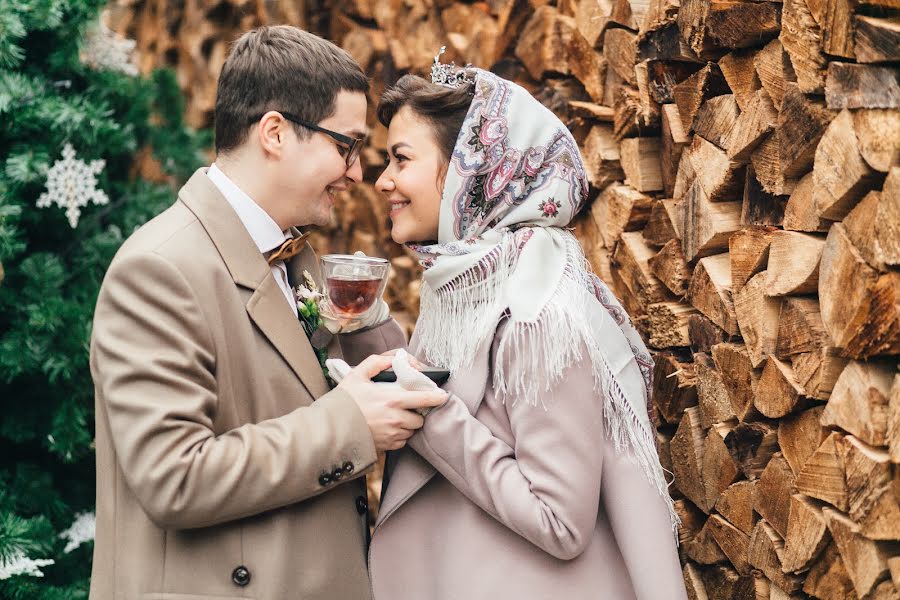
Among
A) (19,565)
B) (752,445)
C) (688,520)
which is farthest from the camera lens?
(19,565)

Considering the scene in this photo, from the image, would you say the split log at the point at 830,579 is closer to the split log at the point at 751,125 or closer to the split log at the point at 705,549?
the split log at the point at 705,549

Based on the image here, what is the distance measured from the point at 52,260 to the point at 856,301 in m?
2.35

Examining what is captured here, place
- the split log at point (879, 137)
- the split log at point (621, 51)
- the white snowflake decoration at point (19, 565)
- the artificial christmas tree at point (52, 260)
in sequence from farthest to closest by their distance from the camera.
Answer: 1. the artificial christmas tree at point (52, 260)
2. the white snowflake decoration at point (19, 565)
3. the split log at point (621, 51)
4. the split log at point (879, 137)

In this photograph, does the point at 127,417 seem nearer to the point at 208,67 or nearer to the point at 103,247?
the point at 103,247

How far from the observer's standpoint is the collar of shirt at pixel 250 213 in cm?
184

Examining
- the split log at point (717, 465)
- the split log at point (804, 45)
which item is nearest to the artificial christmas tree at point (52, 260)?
the split log at point (717, 465)

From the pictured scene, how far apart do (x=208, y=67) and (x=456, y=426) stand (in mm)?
3538

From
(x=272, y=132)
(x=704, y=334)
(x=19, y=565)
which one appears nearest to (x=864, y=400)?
(x=704, y=334)

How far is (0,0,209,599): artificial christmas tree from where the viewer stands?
2668 mm

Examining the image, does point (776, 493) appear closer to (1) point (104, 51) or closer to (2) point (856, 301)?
(2) point (856, 301)

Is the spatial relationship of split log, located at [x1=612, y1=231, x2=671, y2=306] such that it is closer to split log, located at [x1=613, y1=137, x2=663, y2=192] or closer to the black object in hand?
split log, located at [x1=613, y1=137, x2=663, y2=192]

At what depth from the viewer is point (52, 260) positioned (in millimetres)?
2805

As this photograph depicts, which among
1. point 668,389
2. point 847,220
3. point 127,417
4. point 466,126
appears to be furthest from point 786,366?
point 127,417

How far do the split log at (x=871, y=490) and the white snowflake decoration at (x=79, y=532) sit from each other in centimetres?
231
